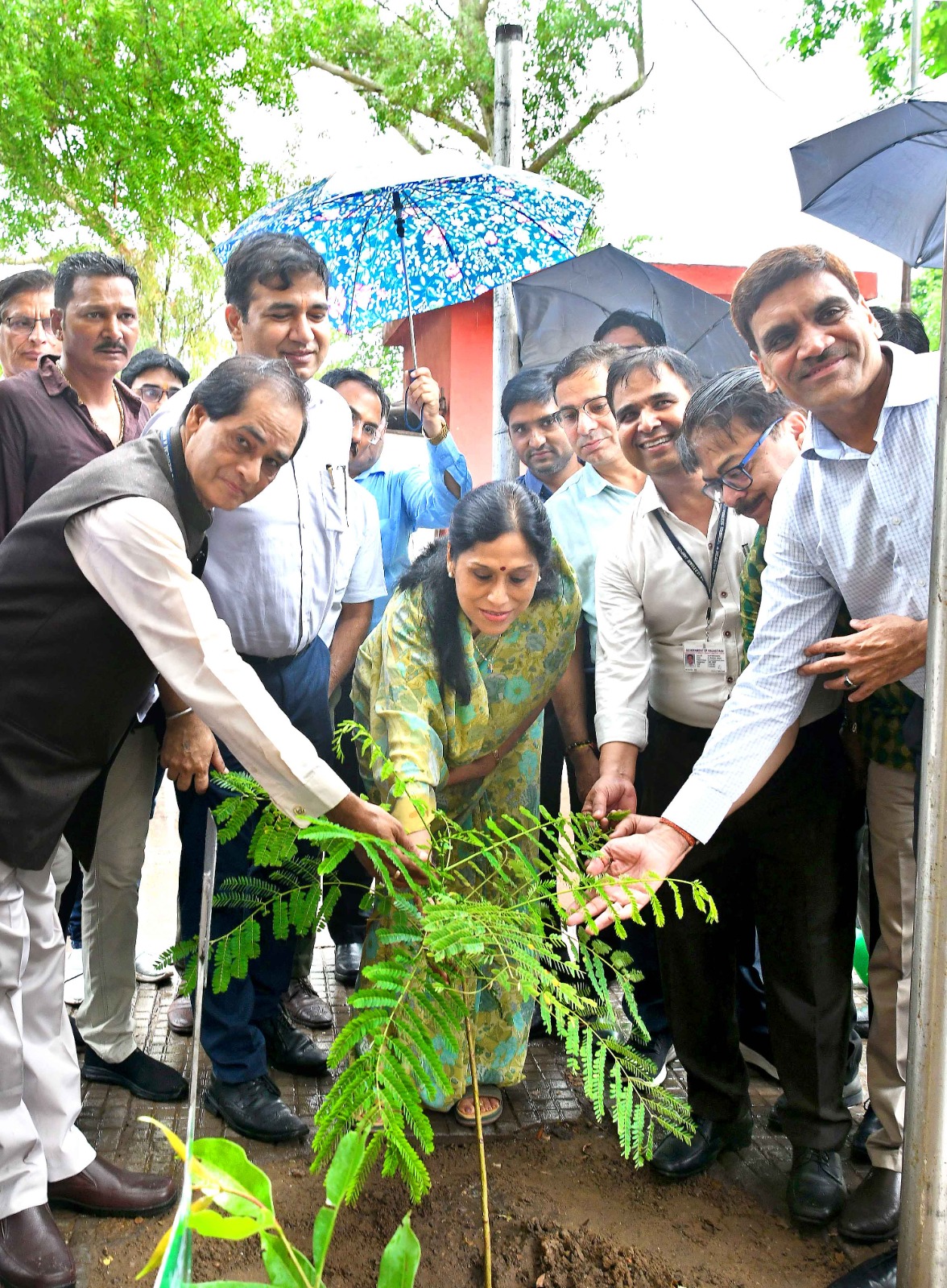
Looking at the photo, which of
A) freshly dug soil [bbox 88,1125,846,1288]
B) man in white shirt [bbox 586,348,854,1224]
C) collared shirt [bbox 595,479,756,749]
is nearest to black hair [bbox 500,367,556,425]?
man in white shirt [bbox 586,348,854,1224]

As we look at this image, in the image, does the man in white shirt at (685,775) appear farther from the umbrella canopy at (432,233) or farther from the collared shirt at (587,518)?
the umbrella canopy at (432,233)

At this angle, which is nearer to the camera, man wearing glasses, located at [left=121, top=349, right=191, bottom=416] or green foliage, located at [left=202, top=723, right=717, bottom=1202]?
green foliage, located at [left=202, top=723, right=717, bottom=1202]

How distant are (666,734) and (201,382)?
159cm

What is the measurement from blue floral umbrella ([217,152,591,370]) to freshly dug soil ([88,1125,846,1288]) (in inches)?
111

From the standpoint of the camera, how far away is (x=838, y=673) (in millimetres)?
2818

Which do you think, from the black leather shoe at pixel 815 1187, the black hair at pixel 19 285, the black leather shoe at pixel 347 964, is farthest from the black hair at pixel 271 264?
the black leather shoe at pixel 815 1187

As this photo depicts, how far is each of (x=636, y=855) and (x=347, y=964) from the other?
1880 mm

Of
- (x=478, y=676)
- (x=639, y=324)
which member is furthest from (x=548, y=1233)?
(x=639, y=324)

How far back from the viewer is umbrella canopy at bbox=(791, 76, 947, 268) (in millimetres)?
3650

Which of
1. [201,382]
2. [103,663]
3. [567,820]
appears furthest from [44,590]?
[567,820]

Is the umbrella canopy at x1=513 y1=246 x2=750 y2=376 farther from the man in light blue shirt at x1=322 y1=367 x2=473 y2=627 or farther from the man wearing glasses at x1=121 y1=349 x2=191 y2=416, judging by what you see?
the man wearing glasses at x1=121 y1=349 x2=191 y2=416

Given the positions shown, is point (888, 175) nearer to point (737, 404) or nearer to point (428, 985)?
point (737, 404)

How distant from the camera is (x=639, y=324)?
4684 mm

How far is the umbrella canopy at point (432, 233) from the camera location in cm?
412
